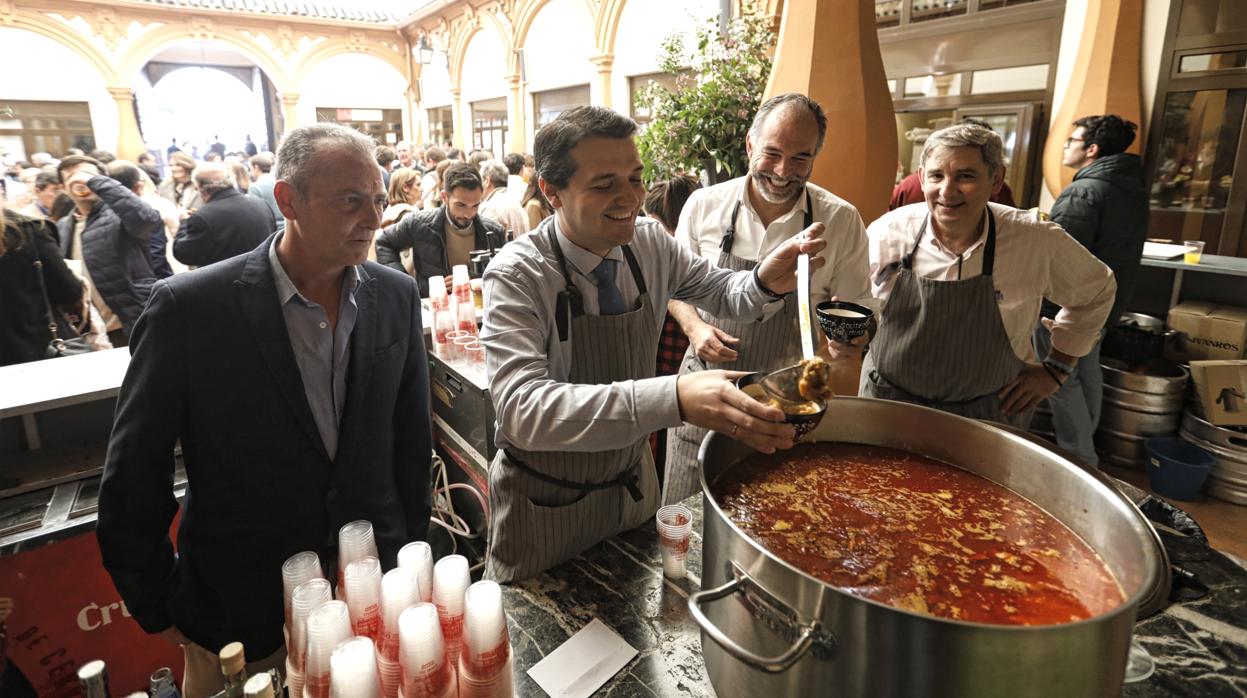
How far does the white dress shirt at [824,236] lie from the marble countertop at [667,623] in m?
1.21

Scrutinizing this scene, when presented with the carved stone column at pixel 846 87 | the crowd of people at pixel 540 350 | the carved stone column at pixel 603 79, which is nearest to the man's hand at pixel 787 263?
the crowd of people at pixel 540 350

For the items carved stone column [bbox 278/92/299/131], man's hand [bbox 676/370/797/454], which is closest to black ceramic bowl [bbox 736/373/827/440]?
man's hand [bbox 676/370/797/454]

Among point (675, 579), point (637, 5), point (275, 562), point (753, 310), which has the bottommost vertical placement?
point (275, 562)

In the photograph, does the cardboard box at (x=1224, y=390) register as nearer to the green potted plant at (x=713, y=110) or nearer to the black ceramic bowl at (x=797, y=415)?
the green potted plant at (x=713, y=110)

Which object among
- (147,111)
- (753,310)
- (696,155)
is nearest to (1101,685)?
(753,310)

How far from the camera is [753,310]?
1.81 meters

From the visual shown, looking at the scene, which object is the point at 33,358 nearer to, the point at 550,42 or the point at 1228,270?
the point at 1228,270

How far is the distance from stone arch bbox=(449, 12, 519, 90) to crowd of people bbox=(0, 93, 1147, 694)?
38.0ft

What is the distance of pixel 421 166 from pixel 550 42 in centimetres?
350

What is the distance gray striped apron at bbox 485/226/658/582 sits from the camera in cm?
154

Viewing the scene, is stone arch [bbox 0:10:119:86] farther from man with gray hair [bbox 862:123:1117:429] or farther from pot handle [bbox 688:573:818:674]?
pot handle [bbox 688:573:818:674]

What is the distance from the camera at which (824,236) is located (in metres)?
2.30

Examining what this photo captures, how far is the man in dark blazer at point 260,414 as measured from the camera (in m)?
1.45

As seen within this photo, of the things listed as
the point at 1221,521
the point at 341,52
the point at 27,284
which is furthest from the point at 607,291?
the point at 341,52
